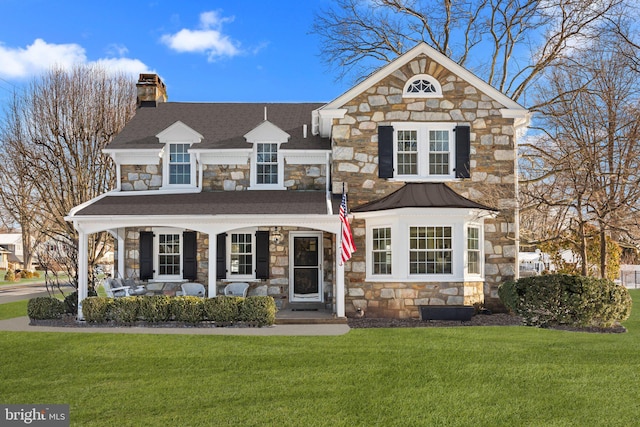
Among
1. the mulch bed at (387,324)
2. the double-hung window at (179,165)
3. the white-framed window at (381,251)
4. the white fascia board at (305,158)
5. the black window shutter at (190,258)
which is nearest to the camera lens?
the mulch bed at (387,324)

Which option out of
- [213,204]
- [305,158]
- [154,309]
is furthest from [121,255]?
[305,158]

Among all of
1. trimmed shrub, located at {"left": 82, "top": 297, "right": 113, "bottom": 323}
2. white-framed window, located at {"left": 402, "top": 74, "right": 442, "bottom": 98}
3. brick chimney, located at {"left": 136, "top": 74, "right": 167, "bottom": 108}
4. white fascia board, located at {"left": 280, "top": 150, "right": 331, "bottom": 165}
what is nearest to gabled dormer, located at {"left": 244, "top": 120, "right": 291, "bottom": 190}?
white fascia board, located at {"left": 280, "top": 150, "right": 331, "bottom": 165}

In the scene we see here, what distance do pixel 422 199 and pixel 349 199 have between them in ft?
6.69

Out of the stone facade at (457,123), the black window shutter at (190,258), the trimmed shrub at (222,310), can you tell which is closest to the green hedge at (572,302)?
the stone facade at (457,123)

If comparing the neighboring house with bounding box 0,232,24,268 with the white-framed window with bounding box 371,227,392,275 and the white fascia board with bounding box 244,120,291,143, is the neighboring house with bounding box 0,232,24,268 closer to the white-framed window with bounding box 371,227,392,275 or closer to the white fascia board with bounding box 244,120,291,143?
the white fascia board with bounding box 244,120,291,143

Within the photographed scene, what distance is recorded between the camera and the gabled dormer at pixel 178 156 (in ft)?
55.4

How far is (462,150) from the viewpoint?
1545 cm

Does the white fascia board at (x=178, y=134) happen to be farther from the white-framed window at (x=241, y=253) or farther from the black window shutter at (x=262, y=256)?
the black window shutter at (x=262, y=256)

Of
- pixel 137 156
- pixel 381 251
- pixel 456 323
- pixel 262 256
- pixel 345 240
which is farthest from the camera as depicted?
pixel 137 156

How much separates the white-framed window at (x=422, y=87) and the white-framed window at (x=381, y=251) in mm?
3798

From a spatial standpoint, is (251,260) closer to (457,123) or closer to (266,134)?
(266,134)

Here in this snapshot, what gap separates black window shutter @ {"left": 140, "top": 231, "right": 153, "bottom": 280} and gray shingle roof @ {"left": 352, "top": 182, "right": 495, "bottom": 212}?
20.3 ft

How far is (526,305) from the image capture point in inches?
537

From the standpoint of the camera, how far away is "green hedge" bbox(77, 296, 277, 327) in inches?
535
